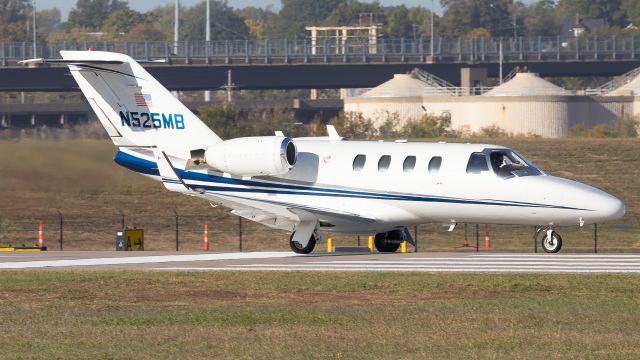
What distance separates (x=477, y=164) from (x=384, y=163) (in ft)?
7.57

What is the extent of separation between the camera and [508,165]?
107ft

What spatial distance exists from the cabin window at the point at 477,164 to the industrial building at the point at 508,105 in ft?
249

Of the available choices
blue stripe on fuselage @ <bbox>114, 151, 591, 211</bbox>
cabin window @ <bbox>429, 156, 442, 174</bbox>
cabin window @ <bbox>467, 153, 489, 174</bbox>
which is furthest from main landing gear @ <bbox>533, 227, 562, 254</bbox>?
cabin window @ <bbox>429, 156, 442, 174</bbox>

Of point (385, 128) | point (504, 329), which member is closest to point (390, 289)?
point (504, 329)

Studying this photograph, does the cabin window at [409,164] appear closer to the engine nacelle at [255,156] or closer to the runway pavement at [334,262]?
the runway pavement at [334,262]

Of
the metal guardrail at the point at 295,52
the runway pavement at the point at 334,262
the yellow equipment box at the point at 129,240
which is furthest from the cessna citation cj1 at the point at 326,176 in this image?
the metal guardrail at the point at 295,52

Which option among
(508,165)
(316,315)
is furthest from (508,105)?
(316,315)

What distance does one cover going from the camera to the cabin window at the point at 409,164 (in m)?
33.1

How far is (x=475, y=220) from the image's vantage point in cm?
3300

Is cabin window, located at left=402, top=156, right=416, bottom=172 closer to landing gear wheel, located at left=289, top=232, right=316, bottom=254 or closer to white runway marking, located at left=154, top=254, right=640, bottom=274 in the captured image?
white runway marking, located at left=154, top=254, right=640, bottom=274

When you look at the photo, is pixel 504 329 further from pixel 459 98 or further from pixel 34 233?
pixel 459 98

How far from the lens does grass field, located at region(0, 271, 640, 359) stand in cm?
1888

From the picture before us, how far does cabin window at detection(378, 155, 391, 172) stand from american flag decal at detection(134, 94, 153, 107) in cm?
628

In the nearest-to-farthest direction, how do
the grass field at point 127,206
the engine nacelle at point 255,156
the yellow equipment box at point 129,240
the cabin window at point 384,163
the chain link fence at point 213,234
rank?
the engine nacelle at point 255,156, the cabin window at point 384,163, the grass field at point 127,206, the yellow equipment box at point 129,240, the chain link fence at point 213,234
